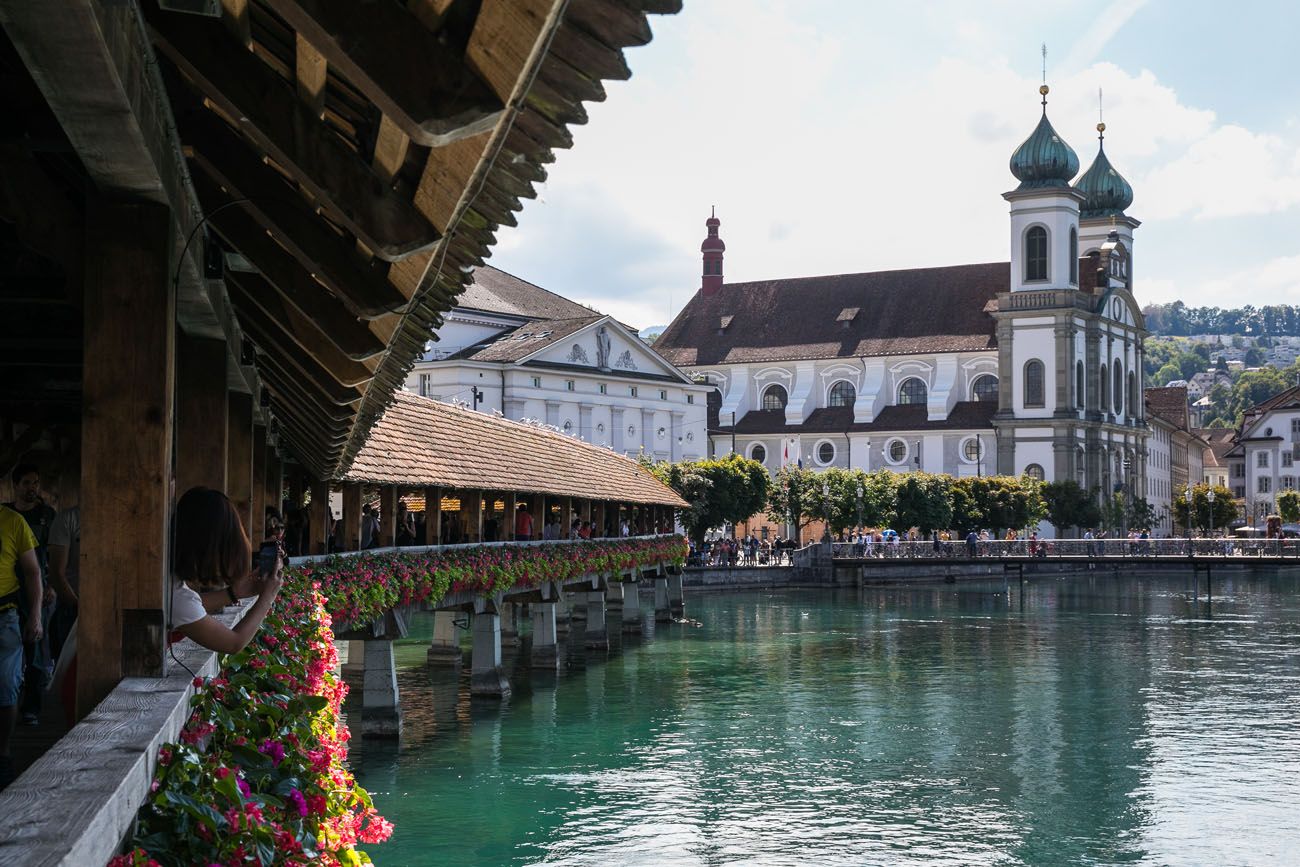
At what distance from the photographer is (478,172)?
14.4ft

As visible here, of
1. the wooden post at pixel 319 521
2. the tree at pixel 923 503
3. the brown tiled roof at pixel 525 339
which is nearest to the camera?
the wooden post at pixel 319 521

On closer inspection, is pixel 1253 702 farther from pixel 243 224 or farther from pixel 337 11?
pixel 337 11

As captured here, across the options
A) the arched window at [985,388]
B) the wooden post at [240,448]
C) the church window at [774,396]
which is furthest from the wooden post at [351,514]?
the church window at [774,396]

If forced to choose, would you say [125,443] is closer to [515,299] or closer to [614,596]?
[614,596]

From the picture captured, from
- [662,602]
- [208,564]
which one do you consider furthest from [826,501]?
[208,564]

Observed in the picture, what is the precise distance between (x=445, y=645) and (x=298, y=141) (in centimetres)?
2851

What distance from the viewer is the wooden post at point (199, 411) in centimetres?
898

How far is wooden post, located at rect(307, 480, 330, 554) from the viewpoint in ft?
68.8

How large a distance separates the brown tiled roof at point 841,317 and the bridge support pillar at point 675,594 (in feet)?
164

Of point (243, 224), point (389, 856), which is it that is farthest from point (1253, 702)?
point (243, 224)

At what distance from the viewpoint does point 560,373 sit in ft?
241

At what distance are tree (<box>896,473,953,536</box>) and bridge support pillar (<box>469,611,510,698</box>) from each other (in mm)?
52625

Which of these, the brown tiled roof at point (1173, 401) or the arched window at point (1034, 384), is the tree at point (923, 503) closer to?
the arched window at point (1034, 384)

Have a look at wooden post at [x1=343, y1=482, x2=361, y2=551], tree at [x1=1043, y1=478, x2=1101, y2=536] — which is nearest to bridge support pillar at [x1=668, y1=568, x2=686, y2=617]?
wooden post at [x1=343, y1=482, x2=361, y2=551]
